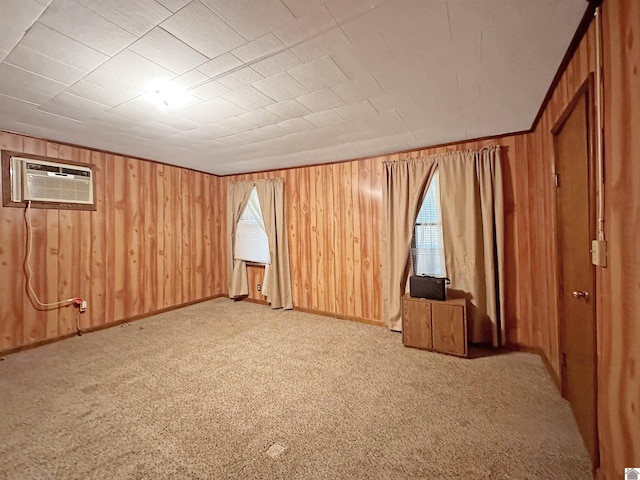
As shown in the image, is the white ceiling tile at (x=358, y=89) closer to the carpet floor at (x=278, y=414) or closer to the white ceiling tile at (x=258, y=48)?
the white ceiling tile at (x=258, y=48)

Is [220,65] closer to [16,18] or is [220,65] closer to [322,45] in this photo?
[322,45]

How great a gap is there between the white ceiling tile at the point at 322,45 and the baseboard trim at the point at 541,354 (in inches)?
112

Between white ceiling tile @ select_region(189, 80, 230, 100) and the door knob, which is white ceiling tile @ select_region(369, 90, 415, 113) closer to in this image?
white ceiling tile @ select_region(189, 80, 230, 100)

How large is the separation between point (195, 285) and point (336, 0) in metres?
4.55

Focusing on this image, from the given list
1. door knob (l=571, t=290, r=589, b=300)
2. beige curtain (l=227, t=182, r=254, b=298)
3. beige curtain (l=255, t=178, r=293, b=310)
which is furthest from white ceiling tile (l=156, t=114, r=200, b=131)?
door knob (l=571, t=290, r=589, b=300)

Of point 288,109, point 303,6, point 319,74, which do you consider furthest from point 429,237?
point 303,6

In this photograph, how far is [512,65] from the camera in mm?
1660

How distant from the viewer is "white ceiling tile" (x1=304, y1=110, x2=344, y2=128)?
2.34 metres

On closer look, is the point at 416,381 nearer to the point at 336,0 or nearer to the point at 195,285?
the point at 336,0

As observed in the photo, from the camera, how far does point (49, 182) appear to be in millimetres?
3025

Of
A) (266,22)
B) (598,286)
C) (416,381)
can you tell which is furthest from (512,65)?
(416,381)

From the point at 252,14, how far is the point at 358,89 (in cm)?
91

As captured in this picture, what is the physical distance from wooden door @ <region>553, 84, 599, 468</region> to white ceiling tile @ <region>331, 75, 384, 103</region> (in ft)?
3.81

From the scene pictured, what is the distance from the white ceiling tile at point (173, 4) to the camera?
46.1 inches
